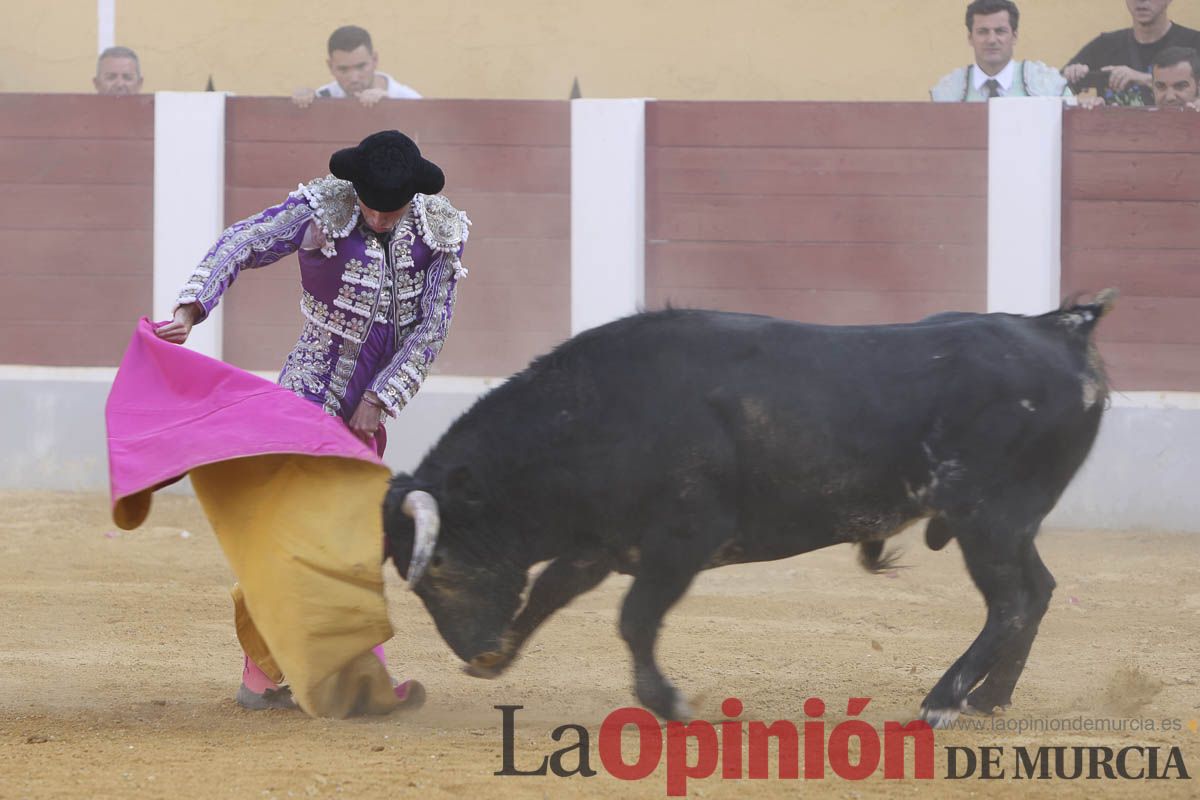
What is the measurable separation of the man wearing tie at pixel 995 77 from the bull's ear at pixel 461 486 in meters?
4.58

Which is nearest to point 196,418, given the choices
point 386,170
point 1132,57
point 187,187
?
point 386,170

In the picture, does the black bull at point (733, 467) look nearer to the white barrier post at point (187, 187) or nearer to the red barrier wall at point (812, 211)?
the red barrier wall at point (812, 211)

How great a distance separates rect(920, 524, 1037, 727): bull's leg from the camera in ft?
11.1

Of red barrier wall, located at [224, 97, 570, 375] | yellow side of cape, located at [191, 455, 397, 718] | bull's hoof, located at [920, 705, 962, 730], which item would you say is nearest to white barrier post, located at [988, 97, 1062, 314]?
red barrier wall, located at [224, 97, 570, 375]

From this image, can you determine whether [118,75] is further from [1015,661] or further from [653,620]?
[1015,661]

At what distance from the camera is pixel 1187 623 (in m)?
4.99

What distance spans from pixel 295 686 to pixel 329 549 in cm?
31

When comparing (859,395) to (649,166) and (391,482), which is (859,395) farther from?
(649,166)

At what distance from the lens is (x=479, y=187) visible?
7.33 m

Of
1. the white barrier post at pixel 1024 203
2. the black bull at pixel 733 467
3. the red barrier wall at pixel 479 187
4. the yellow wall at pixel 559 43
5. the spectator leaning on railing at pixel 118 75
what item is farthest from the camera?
the yellow wall at pixel 559 43

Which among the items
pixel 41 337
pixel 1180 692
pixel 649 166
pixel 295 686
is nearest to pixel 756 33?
pixel 649 166

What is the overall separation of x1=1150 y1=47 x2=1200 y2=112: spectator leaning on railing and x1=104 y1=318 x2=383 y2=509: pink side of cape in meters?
5.00

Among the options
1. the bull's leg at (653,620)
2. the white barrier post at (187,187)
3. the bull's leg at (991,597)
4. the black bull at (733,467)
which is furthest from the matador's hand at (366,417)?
the white barrier post at (187,187)

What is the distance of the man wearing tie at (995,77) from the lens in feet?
23.4
